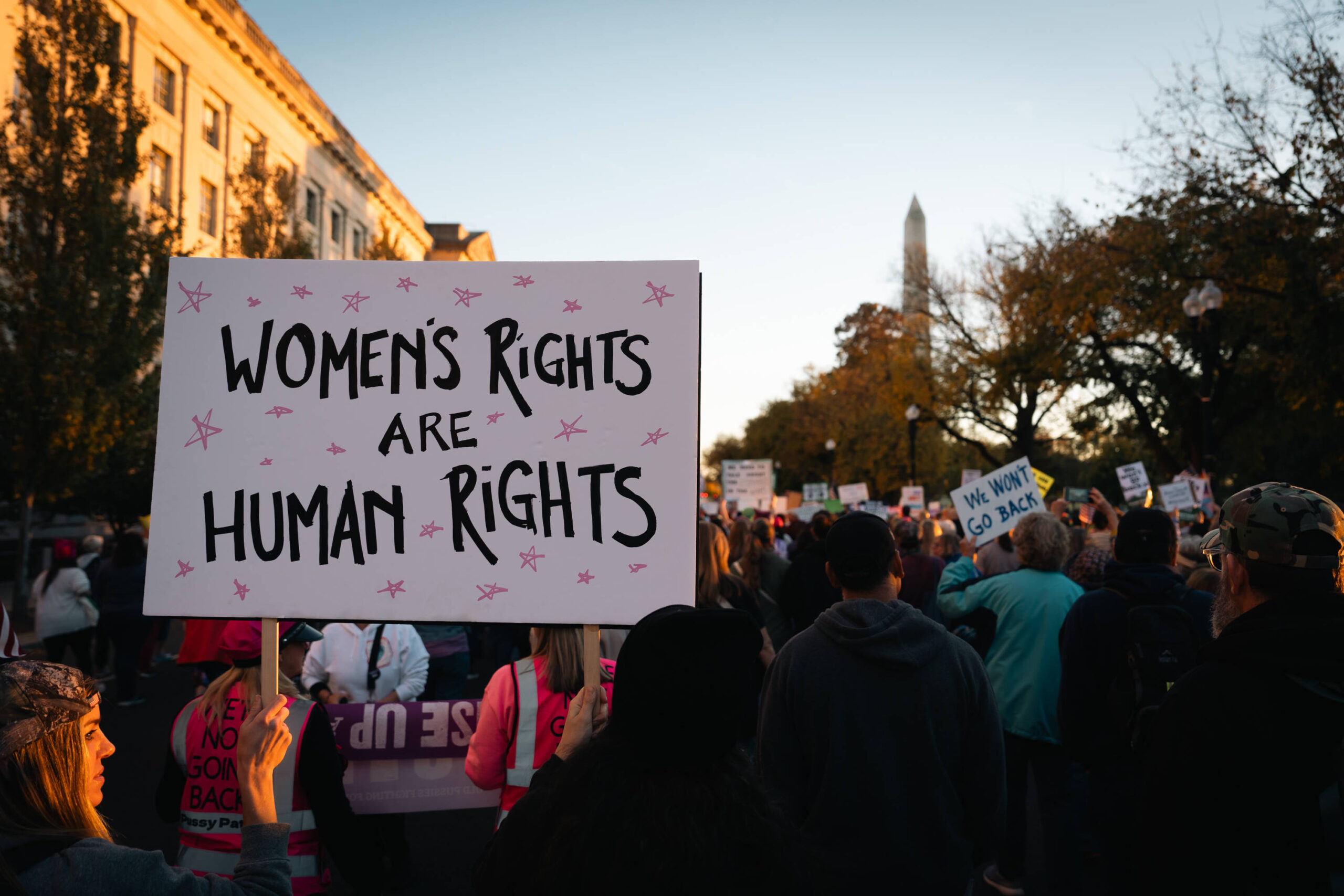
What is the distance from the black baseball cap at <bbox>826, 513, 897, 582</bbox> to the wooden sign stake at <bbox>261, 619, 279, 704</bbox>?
5.83ft

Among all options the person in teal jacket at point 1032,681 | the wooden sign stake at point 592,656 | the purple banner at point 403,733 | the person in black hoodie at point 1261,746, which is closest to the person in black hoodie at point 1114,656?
the person in teal jacket at point 1032,681

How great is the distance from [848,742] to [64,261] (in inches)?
759

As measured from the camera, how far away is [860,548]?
125 inches

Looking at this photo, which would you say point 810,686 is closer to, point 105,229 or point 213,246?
point 105,229

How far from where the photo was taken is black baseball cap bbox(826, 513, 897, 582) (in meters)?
3.17

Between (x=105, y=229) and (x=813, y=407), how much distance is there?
41726 millimetres

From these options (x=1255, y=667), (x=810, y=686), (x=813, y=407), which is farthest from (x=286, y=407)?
(x=813, y=407)

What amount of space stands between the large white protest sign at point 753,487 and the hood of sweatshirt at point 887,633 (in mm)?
20343

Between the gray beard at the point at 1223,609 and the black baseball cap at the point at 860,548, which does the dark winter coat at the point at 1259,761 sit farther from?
the black baseball cap at the point at 860,548

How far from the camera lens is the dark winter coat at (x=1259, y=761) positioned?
1.95 metres

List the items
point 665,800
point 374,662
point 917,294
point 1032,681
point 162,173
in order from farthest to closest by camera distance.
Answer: point 917,294, point 162,173, point 374,662, point 1032,681, point 665,800

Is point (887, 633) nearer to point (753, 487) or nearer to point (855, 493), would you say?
point (753, 487)

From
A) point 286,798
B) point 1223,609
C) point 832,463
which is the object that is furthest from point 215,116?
point 1223,609

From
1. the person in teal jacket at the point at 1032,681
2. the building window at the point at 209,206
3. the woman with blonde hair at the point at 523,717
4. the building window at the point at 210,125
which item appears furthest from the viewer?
the building window at the point at 210,125
